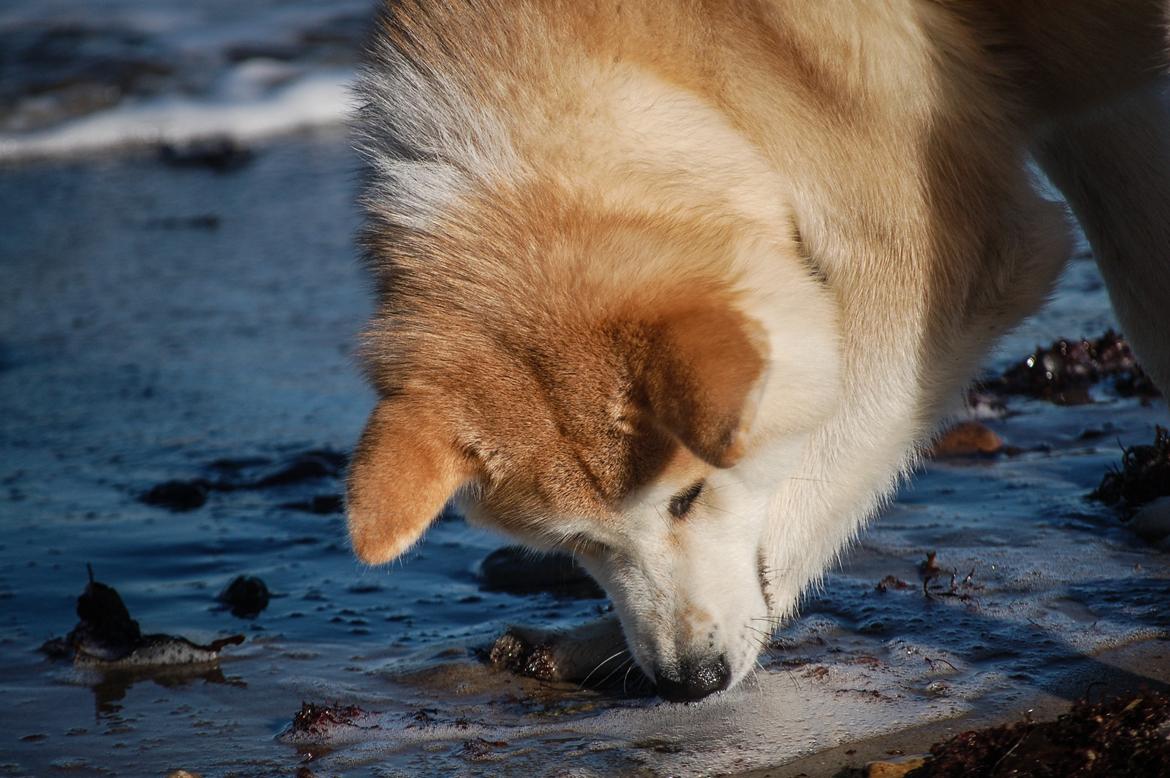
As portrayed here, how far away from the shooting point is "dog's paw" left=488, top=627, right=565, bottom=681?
144 inches

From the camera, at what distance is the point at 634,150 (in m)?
3.28

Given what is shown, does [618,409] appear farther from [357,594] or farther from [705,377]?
[357,594]

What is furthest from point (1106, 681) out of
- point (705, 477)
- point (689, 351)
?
point (689, 351)

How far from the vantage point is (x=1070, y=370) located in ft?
17.7

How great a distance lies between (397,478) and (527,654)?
79cm

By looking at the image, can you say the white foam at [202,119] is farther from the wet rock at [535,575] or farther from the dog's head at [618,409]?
the dog's head at [618,409]

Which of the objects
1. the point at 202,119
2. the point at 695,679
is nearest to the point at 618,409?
the point at 695,679

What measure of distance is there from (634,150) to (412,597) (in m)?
1.72

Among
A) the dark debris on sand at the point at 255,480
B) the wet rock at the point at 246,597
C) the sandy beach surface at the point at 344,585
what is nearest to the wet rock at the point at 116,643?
the sandy beach surface at the point at 344,585

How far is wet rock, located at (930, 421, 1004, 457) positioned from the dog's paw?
5.92ft

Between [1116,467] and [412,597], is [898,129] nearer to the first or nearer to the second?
[1116,467]

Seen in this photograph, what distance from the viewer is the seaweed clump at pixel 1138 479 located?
4.17 metres

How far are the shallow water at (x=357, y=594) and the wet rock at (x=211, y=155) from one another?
386 centimetres

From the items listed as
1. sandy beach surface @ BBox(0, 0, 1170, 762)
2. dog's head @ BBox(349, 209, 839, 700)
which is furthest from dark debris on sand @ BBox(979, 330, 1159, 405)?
dog's head @ BBox(349, 209, 839, 700)
